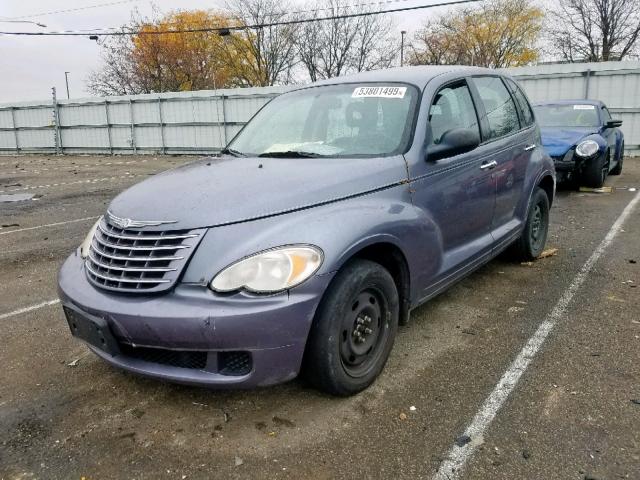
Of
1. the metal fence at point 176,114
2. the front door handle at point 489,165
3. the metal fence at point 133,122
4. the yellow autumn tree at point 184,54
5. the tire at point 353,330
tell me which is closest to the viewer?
the tire at point 353,330

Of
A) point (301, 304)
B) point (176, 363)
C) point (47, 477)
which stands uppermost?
point (301, 304)

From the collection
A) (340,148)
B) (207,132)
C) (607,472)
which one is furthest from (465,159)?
(207,132)

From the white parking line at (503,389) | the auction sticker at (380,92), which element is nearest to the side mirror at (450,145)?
the auction sticker at (380,92)

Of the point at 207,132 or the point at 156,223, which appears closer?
the point at 156,223

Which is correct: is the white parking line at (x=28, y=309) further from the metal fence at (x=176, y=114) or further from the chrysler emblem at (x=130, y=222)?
the metal fence at (x=176, y=114)

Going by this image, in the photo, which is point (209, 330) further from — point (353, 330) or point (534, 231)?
point (534, 231)

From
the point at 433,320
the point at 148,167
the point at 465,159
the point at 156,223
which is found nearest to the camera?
the point at 156,223

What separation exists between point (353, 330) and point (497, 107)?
2.60 m

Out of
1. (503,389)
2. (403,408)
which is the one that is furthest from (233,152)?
(503,389)

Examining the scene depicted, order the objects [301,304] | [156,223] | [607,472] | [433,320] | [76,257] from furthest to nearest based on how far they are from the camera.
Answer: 1. [433,320]
2. [76,257]
3. [156,223]
4. [301,304]
5. [607,472]

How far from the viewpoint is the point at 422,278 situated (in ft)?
10.5

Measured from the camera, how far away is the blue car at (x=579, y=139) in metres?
8.84

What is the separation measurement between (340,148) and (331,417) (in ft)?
5.33

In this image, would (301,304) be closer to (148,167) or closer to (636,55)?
(148,167)
